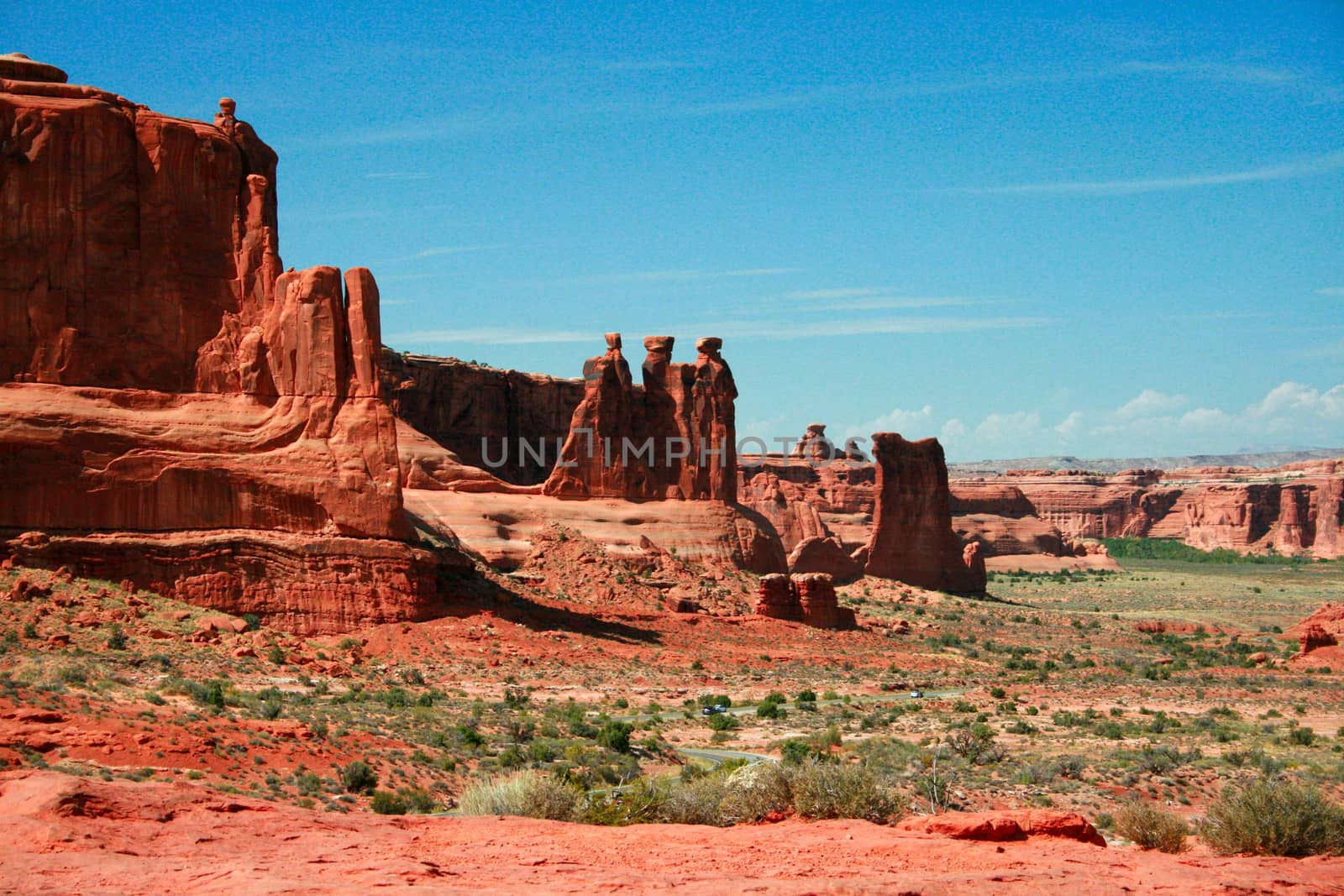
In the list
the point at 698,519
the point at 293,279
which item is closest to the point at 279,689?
the point at 293,279

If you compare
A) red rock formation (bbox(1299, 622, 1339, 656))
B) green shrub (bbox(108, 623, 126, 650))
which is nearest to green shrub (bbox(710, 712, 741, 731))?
green shrub (bbox(108, 623, 126, 650))

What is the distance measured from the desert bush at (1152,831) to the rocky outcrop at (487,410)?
56.9m

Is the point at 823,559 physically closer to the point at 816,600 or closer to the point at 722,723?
the point at 816,600

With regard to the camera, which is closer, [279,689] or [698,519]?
[279,689]

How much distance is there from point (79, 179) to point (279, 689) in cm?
1452

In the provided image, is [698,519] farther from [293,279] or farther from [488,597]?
[293,279]

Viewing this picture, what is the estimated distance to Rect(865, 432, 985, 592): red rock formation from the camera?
75.7m

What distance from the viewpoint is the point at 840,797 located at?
57.0 ft

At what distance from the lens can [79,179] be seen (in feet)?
116

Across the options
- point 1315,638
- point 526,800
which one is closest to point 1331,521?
point 1315,638

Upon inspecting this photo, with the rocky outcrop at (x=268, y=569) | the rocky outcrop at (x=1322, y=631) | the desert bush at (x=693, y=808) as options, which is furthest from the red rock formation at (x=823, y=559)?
the desert bush at (x=693, y=808)

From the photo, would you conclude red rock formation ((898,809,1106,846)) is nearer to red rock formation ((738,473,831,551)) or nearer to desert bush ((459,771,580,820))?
desert bush ((459,771,580,820))

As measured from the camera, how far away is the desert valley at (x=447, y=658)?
46.2 feet

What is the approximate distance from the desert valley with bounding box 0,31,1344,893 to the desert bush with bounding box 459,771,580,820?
0.06 m
